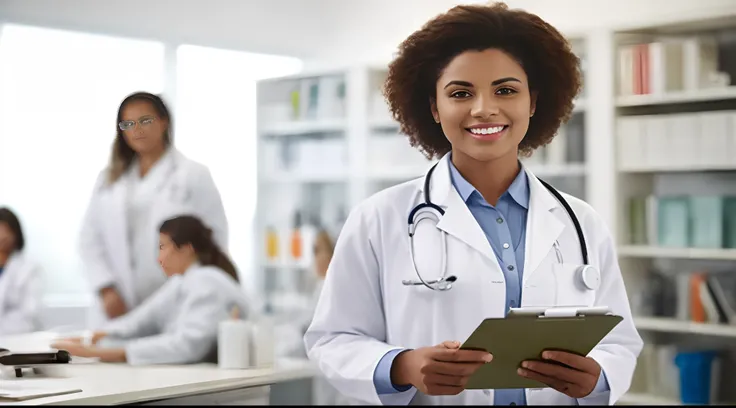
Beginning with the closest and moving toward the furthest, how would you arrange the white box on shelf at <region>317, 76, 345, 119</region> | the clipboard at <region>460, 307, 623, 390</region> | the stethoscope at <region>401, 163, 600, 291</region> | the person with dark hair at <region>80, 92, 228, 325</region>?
the clipboard at <region>460, 307, 623, 390</region> < the stethoscope at <region>401, 163, 600, 291</region> < the person with dark hair at <region>80, 92, 228, 325</region> < the white box on shelf at <region>317, 76, 345, 119</region>

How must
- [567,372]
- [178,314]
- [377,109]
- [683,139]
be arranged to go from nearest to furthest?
[567,372], [178,314], [377,109], [683,139]

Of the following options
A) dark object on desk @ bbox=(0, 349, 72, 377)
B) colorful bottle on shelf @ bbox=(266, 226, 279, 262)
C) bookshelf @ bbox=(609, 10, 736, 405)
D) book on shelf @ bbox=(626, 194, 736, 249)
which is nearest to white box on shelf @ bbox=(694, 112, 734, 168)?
bookshelf @ bbox=(609, 10, 736, 405)

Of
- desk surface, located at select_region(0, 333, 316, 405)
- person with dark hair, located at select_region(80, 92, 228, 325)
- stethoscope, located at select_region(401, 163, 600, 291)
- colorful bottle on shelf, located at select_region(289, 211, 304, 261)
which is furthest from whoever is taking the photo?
colorful bottle on shelf, located at select_region(289, 211, 304, 261)

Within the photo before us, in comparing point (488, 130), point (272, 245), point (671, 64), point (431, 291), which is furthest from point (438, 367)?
point (671, 64)

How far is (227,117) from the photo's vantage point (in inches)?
84.5

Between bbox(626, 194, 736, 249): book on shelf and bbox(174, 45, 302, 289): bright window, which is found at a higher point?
bbox(174, 45, 302, 289): bright window

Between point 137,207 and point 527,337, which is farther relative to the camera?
point 137,207

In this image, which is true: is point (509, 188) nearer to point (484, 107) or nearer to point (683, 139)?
point (484, 107)

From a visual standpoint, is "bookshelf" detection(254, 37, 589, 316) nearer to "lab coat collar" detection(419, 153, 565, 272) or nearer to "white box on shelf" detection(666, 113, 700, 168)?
"lab coat collar" detection(419, 153, 565, 272)

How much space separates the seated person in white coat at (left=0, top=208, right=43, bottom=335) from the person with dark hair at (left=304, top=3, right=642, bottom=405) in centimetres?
67

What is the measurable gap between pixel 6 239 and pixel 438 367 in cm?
103

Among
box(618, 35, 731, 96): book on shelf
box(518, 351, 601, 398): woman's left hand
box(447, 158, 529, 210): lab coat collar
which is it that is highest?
box(618, 35, 731, 96): book on shelf

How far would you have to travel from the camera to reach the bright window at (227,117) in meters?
2.09

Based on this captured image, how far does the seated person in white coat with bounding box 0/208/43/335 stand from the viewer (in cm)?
209
